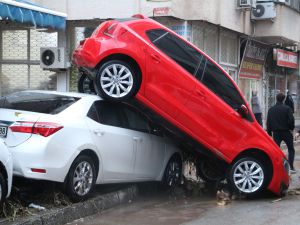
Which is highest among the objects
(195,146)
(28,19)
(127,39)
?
(28,19)

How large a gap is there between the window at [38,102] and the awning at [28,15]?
3569 mm

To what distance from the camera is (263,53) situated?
2206cm

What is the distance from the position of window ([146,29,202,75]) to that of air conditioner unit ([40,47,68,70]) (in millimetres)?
8352


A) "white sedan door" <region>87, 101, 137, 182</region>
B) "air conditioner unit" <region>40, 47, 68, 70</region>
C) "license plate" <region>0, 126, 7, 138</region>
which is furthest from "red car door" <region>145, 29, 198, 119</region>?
"air conditioner unit" <region>40, 47, 68, 70</region>

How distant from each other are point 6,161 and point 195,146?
3.32 m

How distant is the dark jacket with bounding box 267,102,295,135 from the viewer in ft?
37.6

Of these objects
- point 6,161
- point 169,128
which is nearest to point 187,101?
point 169,128

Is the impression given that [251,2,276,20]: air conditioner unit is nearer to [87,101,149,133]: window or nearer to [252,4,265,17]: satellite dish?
[252,4,265,17]: satellite dish

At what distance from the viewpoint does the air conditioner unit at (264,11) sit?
1895 cm

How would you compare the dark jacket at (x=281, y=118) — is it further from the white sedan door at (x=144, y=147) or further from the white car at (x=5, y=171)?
the white car at (x=5, y=171)

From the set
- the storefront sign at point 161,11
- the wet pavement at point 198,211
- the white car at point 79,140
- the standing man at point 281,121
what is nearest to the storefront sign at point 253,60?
the storefront sign at point 161,11

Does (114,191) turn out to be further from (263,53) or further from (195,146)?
(263,53)

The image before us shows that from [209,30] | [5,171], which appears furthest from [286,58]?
[5,171]

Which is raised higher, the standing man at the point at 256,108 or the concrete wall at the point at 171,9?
the concrete wall at the point at 171,9
